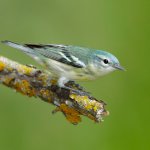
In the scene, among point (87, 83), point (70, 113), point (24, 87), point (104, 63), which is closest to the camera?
point (70, 113)

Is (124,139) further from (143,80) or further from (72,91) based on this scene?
(72,91)

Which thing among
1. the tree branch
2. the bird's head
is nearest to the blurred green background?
the bird's head

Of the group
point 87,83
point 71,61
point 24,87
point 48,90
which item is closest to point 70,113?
point 48,90

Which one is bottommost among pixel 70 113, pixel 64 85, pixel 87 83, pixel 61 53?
pixel 87 83

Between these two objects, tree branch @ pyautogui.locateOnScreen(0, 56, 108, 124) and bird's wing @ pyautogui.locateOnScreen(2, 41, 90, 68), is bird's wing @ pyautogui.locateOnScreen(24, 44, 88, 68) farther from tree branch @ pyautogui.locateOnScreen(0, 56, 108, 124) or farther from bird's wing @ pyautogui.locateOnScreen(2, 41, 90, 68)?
tree branch @ pyautogui.locateOnScreen(0, 56, 108, 124)

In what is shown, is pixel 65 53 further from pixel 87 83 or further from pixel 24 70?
pixel 87 83

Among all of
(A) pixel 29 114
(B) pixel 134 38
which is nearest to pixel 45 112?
(A) pixel 29 114

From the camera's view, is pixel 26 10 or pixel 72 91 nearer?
pixel 72 91
